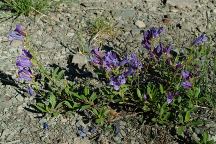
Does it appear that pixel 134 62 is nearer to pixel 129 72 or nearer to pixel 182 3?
pixel 129 72

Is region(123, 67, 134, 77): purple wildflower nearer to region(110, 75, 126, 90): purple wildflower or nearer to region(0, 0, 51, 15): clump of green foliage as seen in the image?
region(110, 75, 126, 90): purple wildflower

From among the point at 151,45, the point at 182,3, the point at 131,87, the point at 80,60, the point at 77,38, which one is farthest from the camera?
the point at 182,3

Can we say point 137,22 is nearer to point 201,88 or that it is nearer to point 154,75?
point 154,75

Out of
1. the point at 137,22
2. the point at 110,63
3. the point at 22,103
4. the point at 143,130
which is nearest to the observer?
the point at 110,63

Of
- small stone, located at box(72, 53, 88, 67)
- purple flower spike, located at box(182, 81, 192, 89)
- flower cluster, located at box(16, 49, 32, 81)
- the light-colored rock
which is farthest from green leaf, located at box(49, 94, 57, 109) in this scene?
the light-colored rock

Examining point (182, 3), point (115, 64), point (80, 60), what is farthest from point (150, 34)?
point (182, 3)

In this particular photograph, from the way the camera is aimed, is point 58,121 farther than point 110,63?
Yes

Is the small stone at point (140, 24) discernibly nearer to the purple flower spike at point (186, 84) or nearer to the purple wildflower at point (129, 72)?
the purple wildflower at point (129, 72)

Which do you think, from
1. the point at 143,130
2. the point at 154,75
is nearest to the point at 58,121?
the point at 143,130

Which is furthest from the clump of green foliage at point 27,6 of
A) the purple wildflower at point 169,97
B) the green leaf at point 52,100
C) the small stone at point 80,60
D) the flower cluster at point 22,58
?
the purple wildflower at point 169,97
